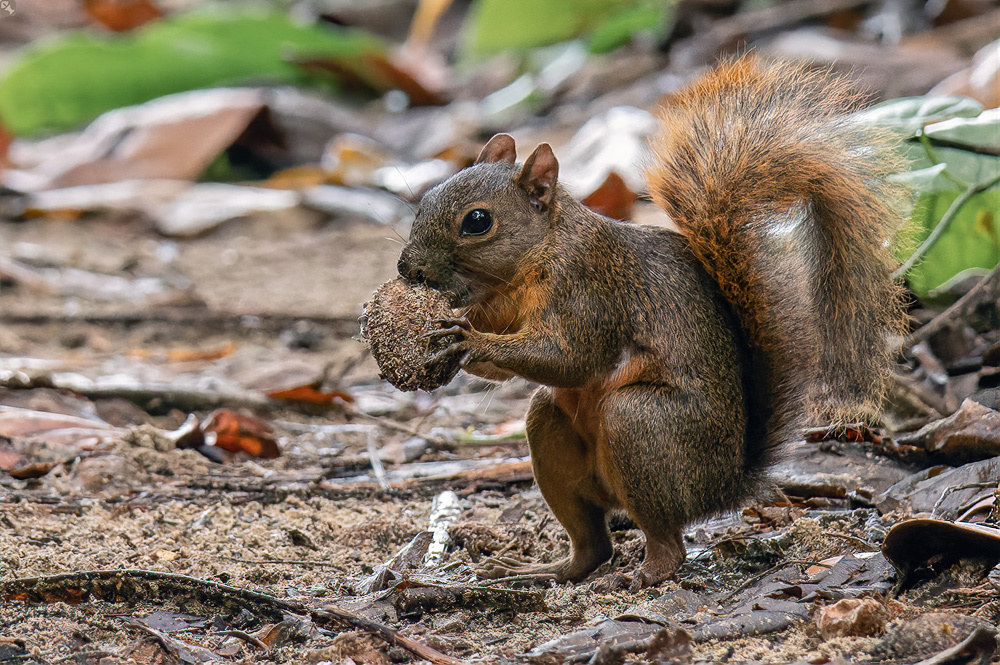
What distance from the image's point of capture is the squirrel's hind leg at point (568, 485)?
3037mm

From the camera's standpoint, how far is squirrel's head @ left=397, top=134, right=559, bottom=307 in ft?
9.86

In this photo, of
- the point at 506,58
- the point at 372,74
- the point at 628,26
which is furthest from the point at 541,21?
the point at 372,74

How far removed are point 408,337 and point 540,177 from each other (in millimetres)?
643

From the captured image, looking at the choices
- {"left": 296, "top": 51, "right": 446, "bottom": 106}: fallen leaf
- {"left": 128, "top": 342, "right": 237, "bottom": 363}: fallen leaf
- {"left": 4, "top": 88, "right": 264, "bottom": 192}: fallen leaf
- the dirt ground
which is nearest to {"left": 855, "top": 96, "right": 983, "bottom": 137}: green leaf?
the dirt ground

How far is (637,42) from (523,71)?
4.44 ft

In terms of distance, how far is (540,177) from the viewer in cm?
313

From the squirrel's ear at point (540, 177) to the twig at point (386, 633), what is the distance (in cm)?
129

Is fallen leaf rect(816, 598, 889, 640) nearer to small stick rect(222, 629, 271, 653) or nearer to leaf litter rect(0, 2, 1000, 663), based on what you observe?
leaf litter rect(0, 2, 1000, 663)

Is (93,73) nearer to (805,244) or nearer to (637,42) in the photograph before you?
(637,42)

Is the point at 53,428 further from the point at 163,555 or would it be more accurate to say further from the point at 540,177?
the point at 540,177

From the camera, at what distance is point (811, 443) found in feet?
11.7

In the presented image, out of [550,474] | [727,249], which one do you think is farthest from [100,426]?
[727,249]

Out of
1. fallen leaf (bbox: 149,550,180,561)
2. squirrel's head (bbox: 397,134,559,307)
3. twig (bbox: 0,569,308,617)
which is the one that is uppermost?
squirrel's head (bbox: 397,134,559,307)

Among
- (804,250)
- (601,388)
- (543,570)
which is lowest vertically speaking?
(543,570)
